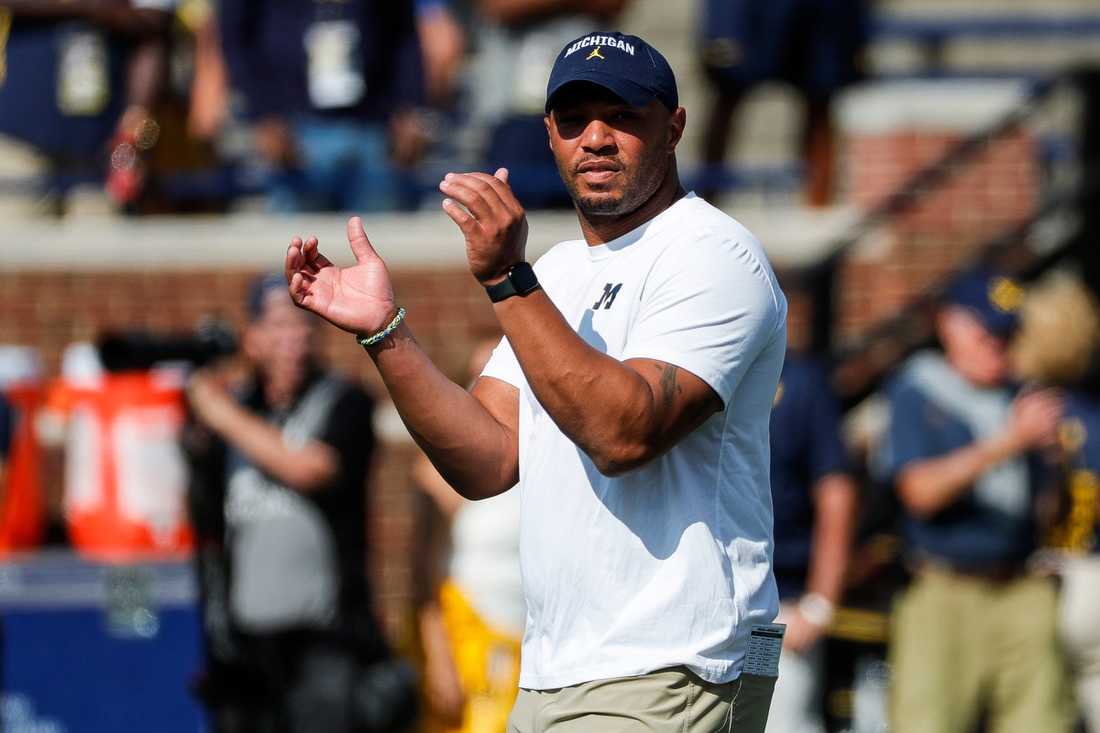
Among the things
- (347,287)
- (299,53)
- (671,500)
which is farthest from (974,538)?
(299,53)

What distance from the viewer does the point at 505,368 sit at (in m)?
3.31

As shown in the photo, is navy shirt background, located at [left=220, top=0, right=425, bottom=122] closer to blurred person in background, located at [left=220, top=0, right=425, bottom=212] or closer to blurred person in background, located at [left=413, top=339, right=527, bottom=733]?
blurred person in background, located at [left=220, top=0, right=425, bottom=212]

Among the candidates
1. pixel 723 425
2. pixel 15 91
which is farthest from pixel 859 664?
pixel 15 91

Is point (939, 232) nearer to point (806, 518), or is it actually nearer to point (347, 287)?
point (806, 518)

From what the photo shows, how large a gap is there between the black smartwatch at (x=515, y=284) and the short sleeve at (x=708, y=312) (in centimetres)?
25

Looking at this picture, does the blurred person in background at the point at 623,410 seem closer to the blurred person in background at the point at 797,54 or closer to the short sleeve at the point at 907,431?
the short sleeve at the point at 907,431

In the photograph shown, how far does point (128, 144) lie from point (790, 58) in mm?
3669

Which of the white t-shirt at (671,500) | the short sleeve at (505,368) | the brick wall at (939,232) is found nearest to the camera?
the white t-shirt at (671,500)

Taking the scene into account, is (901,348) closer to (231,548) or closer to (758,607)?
(231,548)

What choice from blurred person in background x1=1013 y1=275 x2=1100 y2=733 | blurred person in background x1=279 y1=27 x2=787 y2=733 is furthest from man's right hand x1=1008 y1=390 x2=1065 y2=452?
blurred person in background x1=279 y1=27 x2=787 y2=733

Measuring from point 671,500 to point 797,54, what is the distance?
5.68m

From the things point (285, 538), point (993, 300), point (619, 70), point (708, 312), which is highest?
point (619, 70)

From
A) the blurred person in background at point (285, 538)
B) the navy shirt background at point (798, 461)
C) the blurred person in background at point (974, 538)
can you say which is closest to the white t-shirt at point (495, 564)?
the blurred person in background at point (285, 538)

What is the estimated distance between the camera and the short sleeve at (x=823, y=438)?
19.3ft
